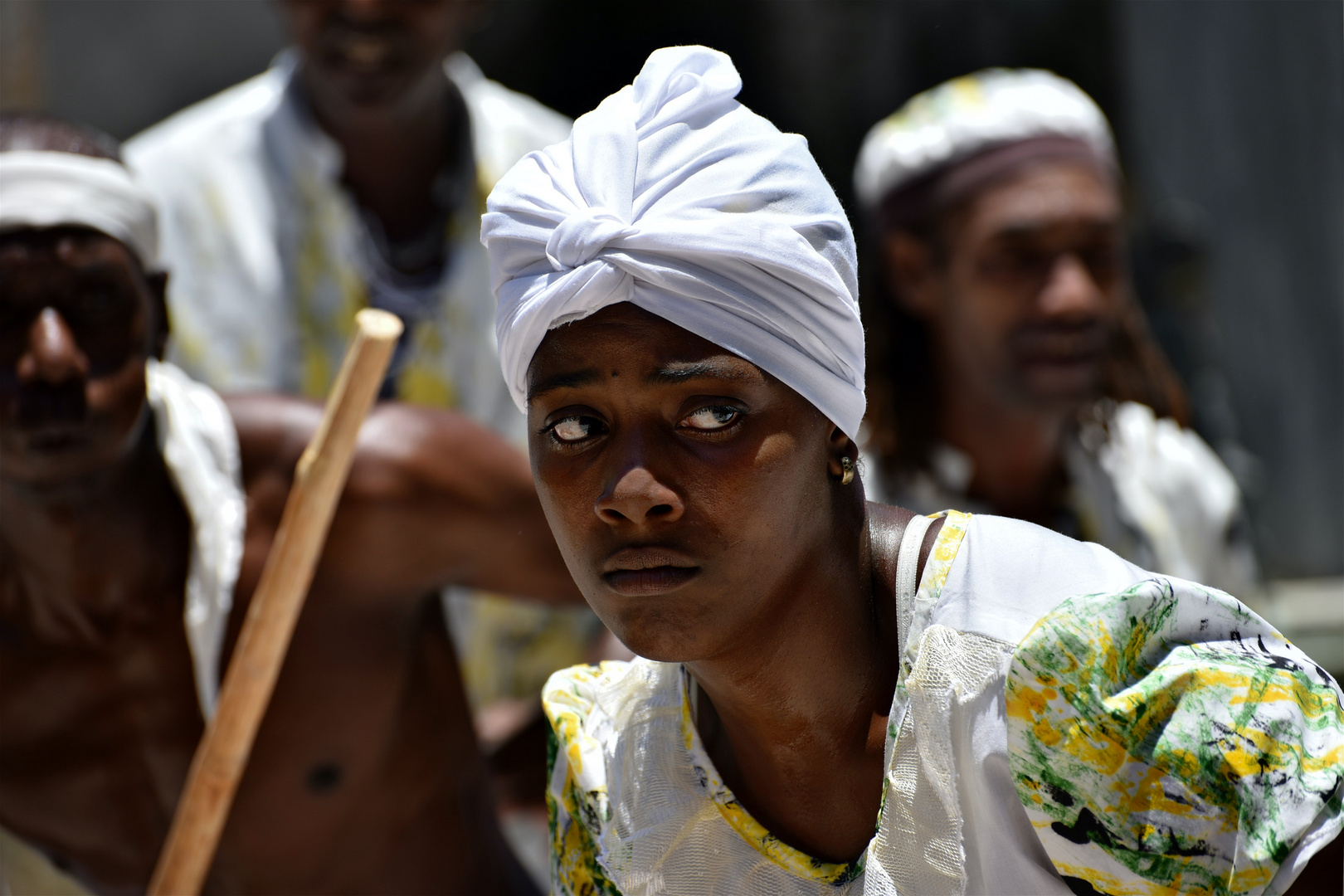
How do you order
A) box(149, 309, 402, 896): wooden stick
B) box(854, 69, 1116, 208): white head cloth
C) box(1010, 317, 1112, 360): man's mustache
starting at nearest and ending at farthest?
box(149, 309, 402, 896): wooden stick → box(1010, 317, 1112, 360): man's mustache → box(854, 69, 1116, 208): white head cloth

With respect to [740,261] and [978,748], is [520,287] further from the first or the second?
[978,748]

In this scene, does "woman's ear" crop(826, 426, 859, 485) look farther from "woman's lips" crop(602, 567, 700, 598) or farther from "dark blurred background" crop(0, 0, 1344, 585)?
"dark blurred background" crop(0, 0, 1344, 585)

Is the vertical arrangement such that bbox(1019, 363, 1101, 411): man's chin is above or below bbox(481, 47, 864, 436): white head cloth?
below

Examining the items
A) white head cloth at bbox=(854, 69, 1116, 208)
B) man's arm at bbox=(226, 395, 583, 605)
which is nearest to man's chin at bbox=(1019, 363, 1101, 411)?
white head cloth at bbox=(854, 69, 1116, 208)

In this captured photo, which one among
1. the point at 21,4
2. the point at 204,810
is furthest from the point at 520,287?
the point at 21,4

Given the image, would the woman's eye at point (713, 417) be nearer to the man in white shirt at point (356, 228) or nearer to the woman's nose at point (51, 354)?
the woman's nose at point (51, 354)

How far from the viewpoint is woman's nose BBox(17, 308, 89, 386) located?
2.58 metres

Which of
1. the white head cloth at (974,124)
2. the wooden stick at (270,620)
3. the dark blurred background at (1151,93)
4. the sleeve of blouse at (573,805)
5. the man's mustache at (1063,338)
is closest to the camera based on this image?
the sleeve of blouse at (573,805)

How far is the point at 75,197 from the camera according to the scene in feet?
9.03

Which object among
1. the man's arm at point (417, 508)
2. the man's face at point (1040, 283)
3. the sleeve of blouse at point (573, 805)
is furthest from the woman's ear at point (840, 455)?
Result: the man's face at point (1040, 283)

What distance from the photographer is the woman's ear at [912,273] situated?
422cm

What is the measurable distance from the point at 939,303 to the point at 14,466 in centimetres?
245

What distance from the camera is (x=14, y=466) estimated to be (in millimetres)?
2633

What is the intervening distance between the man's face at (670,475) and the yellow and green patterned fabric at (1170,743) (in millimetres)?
288
